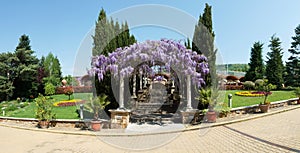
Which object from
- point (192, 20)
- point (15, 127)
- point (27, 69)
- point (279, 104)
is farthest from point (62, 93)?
point (279, 104)

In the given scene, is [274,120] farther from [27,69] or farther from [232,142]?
[27,69]

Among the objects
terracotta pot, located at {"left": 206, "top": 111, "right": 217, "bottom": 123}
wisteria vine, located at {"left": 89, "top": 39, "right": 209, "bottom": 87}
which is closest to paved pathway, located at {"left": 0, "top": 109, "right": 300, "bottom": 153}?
terracotta pot, located at {"left": 206, "top": 111, "right": 217, "bottom": 123}

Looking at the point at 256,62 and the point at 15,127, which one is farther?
the point at 256,62

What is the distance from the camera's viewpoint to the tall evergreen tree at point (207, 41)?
28.9 feet

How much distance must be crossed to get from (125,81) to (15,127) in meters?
5.65

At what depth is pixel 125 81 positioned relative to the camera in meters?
8.75

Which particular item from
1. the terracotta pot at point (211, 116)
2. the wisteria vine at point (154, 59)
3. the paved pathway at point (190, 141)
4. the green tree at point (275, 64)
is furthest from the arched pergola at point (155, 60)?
the green tree at point (275, 64)

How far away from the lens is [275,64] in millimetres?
21500

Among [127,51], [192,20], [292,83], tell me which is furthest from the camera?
[292,83]

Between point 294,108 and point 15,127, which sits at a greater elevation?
point 294,108

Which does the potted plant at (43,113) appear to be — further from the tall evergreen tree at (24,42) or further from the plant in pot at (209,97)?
the tall evergreen tree at (24,42)

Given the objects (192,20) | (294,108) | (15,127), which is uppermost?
(192,20)

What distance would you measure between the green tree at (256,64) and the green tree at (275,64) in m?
1.04

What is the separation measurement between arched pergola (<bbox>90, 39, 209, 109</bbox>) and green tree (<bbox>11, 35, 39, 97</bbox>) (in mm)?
14538
